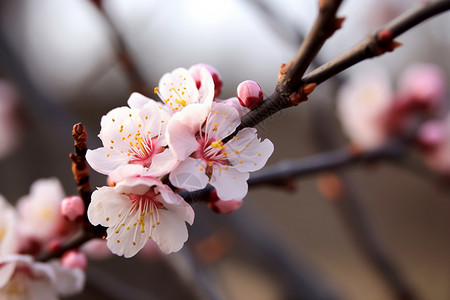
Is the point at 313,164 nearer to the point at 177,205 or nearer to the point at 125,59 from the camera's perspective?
the point at 177,205

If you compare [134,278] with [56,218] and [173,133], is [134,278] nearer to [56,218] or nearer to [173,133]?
[56,218]

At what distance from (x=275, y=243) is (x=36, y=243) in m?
0.90

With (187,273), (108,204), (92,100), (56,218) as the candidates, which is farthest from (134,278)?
(108,204)

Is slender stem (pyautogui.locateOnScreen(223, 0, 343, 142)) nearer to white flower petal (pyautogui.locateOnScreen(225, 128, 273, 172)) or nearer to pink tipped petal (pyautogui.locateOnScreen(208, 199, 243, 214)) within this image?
white flower petal (pyautogui.locateOnScreen(225, 128, 273, 172))

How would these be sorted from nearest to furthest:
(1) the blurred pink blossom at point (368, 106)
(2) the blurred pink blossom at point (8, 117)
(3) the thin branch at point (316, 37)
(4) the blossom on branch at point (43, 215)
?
(3) the thin branch at point (316, 37) < (4) the blossom on branch at point (43, 215) < (1) the blurred pink blossom at point (368, 106) < (2) the blurred pink blossom at point (8, 117)

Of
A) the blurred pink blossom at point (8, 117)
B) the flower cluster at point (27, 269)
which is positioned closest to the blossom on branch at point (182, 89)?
the flower cluster at point (27, 269)

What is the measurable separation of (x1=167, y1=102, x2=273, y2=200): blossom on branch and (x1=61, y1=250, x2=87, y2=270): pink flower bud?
31cm

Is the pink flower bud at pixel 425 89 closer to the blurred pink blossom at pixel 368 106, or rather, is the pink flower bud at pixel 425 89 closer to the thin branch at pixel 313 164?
the blurred pink blossom at pixel 368 106

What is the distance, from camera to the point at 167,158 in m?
0.57

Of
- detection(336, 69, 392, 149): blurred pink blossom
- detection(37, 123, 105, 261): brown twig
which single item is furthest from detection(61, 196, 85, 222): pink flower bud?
detection(336, 69, 392, 149): blurred pink blossom

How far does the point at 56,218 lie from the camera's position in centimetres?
92

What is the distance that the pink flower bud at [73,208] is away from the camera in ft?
2.23

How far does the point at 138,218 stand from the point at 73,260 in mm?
212

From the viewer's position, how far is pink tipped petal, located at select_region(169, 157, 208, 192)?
552 millimetres
